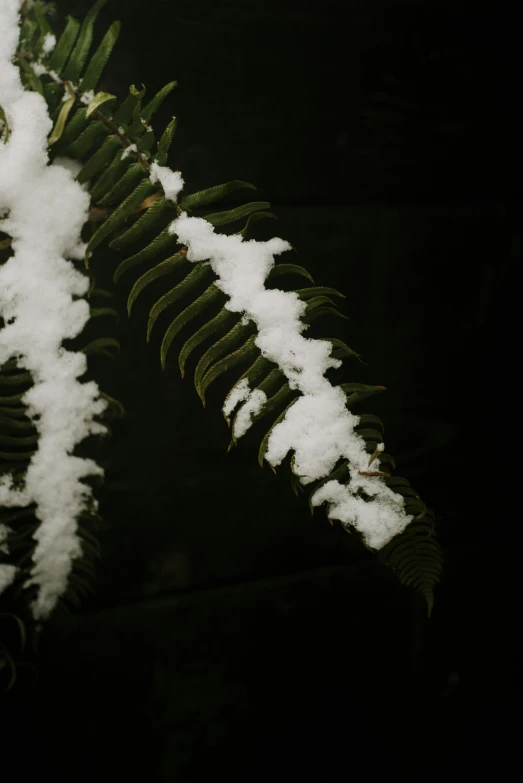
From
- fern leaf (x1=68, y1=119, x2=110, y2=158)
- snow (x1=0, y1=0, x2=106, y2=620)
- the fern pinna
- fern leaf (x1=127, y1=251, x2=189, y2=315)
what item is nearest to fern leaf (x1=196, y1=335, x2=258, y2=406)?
the fern pinna

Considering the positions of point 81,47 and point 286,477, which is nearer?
point 81,47

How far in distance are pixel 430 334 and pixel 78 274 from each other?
2.14 feet

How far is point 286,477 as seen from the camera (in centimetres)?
104

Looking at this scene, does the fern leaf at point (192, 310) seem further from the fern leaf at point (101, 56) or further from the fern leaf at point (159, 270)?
the fern leaf at point (101, 56)

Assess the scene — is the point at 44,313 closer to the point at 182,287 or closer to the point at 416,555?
the point at 182,287

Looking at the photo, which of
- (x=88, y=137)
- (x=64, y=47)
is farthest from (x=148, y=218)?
(x=64, y=47)

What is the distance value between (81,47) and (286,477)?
2.49 feet

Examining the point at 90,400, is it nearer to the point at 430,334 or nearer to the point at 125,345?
the point at 125,345

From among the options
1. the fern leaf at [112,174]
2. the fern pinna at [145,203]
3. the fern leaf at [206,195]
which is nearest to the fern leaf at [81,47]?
the fern pinna at [145,203]

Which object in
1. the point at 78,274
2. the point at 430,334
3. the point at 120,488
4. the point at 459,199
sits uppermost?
the point at 459,199

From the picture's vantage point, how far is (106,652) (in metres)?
1.06

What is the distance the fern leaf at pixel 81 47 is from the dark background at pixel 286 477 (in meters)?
0.11

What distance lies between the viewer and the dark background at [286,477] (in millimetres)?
870

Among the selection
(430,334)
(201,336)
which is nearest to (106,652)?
(201,336)
